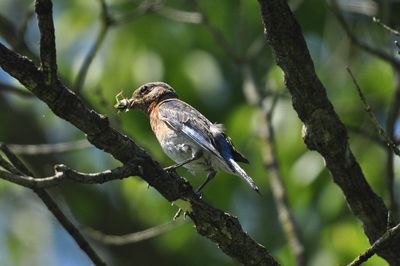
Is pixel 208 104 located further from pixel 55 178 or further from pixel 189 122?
pixel 55 178

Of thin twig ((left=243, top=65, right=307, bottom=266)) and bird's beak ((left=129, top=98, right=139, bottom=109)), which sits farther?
bird's beak ((left=129, top=98, right=139, bottom=109))

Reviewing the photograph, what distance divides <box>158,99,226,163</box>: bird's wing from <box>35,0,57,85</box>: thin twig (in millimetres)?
2550

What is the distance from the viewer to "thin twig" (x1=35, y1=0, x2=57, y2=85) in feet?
9.78

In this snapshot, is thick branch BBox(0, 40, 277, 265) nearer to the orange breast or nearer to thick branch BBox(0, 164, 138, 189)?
thick branch BBox(0, 164, 138, 189)

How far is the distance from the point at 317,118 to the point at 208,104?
3640 millimetres

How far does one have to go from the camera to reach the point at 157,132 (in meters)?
6.45

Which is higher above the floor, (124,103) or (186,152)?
(124,103)

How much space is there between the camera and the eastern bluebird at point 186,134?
5734mm

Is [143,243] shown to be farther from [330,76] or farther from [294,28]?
[294,28]

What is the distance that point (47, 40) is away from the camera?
10.0 ft

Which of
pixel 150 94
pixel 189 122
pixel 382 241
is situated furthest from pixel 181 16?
pixel 382 241

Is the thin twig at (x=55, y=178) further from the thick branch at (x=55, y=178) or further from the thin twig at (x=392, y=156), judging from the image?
the thin twig at (x=392, y=156)

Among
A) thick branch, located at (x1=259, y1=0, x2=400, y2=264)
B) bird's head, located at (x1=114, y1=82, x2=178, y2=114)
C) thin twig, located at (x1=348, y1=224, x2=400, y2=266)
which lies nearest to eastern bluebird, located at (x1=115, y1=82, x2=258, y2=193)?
bird's head, located at (x1=114, y1=82, x2=178, y2=114)

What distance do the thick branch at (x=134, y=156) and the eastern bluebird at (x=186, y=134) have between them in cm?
128
